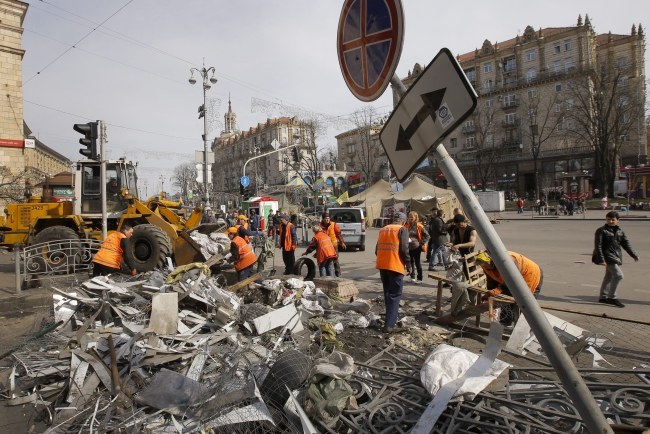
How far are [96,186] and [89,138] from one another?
162 inches

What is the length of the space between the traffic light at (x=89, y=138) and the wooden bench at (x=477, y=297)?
760cm

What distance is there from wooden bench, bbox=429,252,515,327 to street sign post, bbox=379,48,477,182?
4.16 meters

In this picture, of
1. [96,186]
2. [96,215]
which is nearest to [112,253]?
[96,215]

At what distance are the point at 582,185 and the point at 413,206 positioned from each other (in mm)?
35298

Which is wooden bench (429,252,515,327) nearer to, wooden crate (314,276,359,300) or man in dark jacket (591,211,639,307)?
wooden crate (314,276,359,300)

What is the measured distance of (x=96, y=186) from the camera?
12461mm

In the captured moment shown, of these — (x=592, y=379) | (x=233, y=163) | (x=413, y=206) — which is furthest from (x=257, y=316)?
(x=233, y=163)

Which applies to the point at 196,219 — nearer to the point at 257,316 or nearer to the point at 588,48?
the point at 257,316

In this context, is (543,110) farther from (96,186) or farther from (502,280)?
(502,280)

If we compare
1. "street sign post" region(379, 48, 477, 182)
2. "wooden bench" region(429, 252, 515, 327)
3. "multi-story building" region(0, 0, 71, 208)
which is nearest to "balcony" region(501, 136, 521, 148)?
"multi-story building" region(0, 0, 71, 208)

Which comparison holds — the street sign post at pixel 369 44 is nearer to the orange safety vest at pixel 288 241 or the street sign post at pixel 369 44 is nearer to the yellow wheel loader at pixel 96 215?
the orange safety vest at pixel 288 241

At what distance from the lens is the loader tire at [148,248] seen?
9805 millimetres

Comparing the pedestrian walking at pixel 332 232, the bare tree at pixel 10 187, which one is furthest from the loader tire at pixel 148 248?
the bare tree at pixel 10 187

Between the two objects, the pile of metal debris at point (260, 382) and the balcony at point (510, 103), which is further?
the balcony at point (510, 103)
